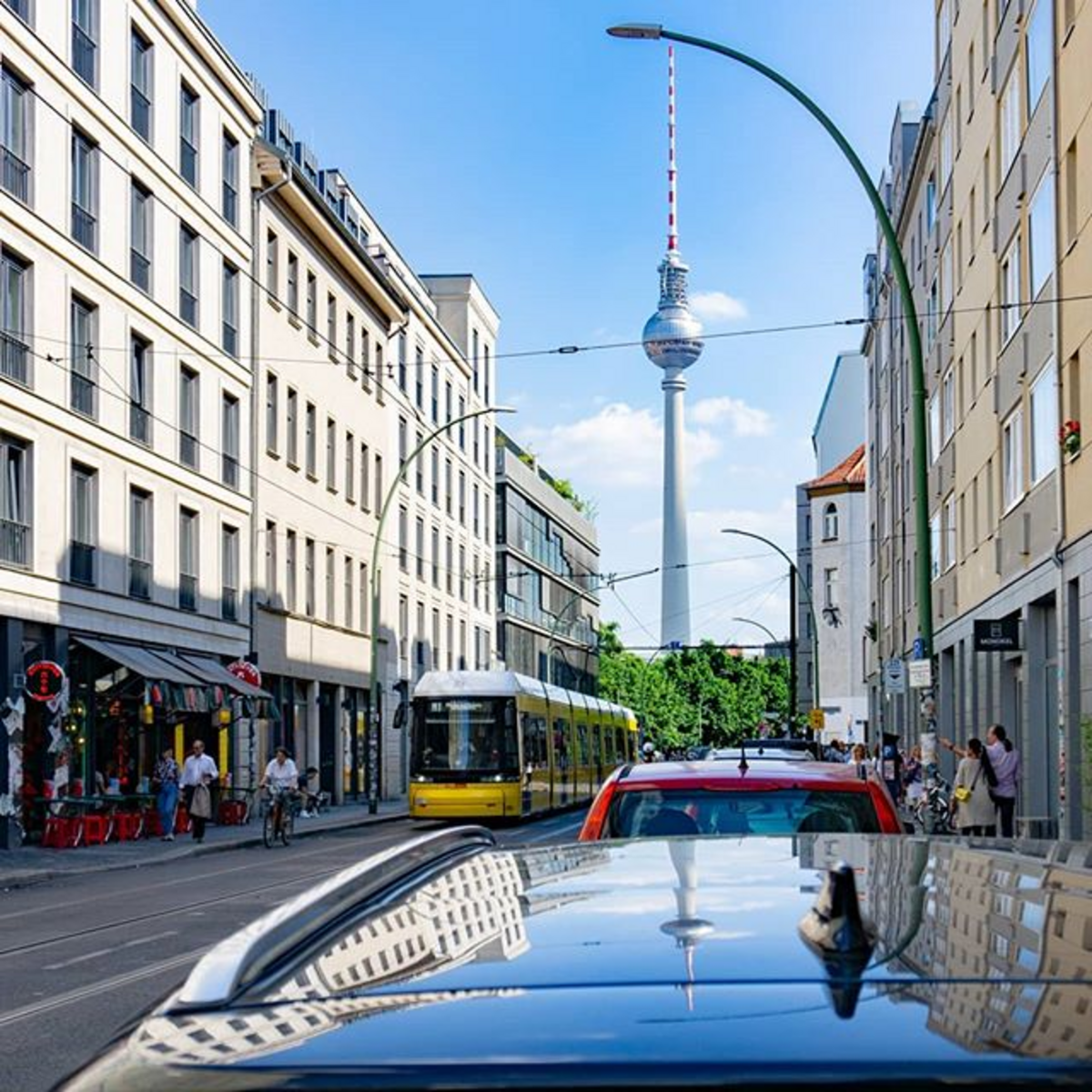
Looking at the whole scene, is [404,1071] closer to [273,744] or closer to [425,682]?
[425,682]

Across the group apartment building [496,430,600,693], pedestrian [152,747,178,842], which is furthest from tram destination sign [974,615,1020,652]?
apartment building [496,430,600,693]

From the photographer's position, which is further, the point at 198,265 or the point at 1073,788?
the point at 198,265

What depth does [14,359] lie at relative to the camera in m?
29.8

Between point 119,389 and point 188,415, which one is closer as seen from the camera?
point 119,389

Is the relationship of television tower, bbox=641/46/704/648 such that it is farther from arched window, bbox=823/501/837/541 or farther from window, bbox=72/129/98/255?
window, bbox=72/129/98/255

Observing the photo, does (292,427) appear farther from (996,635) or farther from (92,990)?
(92,990)

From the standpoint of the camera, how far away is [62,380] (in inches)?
1246

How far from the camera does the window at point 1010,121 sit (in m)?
30.3

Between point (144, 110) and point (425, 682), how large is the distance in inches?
485

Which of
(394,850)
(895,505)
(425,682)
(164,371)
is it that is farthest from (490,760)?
(394,850)

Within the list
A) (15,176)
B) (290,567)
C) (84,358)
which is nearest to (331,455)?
(290,567)

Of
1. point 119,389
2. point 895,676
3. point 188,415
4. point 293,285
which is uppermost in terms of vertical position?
point 293,285

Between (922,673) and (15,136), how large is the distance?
56.8 feet

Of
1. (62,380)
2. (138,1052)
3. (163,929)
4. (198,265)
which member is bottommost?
(163,929)
